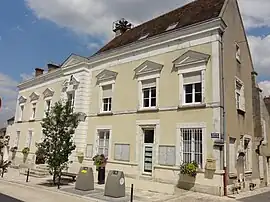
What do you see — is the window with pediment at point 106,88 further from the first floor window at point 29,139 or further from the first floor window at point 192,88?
the first floor window at point 29,139

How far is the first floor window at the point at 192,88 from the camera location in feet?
38.6

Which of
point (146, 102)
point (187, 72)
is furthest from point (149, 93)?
point (187, 72)

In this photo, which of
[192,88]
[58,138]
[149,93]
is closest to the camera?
[192,88]

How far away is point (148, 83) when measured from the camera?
44.9ft

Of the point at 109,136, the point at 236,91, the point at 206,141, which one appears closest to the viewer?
the point at 206,141

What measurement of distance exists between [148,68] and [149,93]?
4.17 feet

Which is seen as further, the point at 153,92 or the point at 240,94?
the point at 240,94

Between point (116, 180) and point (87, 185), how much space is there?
5.93 ft

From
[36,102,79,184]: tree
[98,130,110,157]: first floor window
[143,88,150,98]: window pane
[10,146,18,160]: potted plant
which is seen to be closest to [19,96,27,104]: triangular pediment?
A: [10,146,18,160]: potted plant

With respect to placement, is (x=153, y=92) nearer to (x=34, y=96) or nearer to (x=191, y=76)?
(x=191, y=76)

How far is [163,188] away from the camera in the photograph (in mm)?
11578

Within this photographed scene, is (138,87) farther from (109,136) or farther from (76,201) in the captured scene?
(76,201)

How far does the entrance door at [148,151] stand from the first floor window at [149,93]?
4.31ft

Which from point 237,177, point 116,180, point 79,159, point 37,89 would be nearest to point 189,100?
point 237,177
